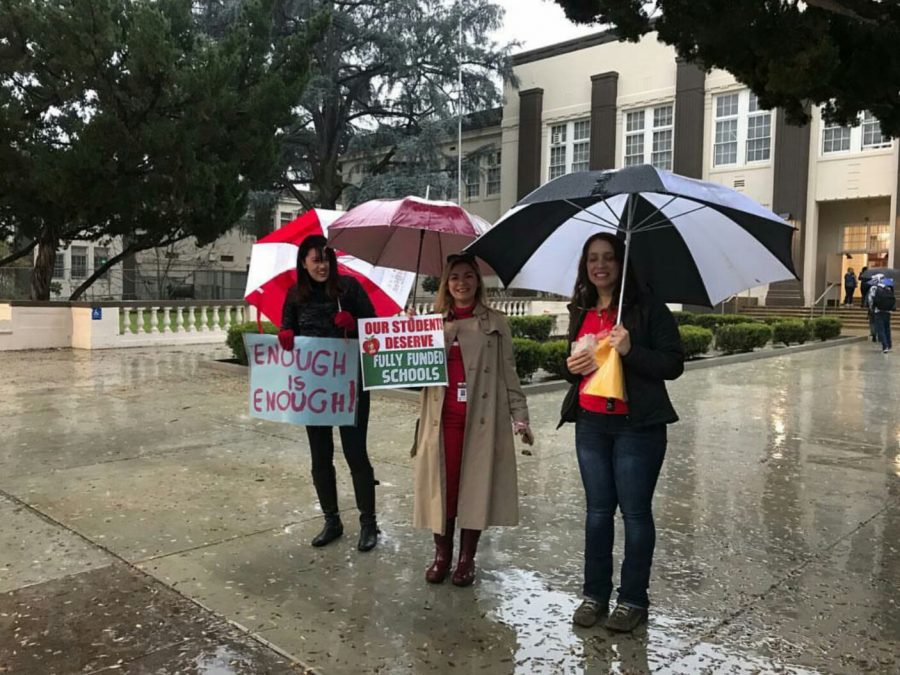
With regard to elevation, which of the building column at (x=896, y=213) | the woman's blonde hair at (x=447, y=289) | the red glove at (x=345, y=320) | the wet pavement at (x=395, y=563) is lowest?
the wet pavement at (x=395, y=563)

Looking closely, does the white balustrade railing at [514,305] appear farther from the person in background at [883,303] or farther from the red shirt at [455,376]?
the red shirt at [455,376]

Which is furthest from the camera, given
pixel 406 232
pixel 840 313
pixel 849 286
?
pixel 849 286

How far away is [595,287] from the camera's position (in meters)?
3.44

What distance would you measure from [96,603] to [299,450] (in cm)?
323

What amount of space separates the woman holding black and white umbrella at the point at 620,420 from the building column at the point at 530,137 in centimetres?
3564

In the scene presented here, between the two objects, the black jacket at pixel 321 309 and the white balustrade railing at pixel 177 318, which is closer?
the black jacket at pixel 321 309

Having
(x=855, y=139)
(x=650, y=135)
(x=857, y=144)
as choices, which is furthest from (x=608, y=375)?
(x=650, y=135)

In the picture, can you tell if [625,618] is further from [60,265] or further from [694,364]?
[60,265]

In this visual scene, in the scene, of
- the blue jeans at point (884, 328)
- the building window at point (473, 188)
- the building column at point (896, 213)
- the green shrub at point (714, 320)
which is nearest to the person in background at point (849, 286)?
the building column at point (896, 213)

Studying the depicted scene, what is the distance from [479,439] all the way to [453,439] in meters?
0.13

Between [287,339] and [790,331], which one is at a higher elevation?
[287,339]

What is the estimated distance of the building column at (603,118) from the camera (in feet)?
116

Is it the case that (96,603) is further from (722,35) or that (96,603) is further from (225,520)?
(722,35)

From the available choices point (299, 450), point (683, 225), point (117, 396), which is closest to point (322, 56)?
point (117, 396)
